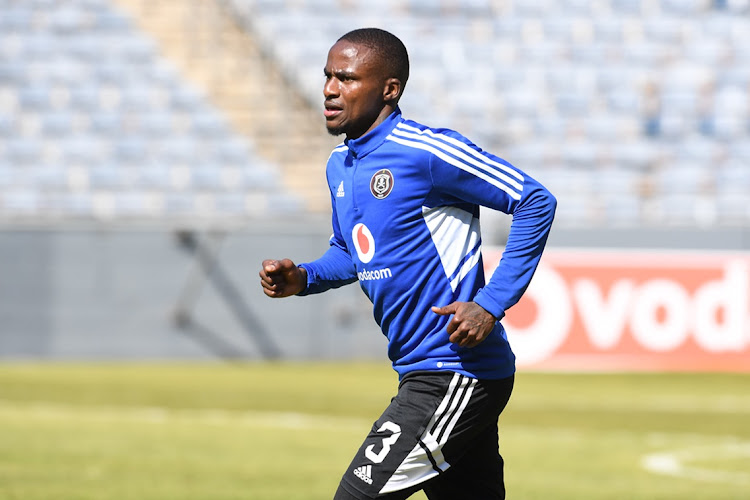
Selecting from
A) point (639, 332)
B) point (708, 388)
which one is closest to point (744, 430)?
point (708, 388)

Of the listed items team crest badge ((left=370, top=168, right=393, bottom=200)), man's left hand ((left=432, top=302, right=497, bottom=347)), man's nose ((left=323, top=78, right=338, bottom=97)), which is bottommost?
man's left hand ((left=432, top=302, right=497, bottom=347))

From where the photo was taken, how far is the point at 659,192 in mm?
18594

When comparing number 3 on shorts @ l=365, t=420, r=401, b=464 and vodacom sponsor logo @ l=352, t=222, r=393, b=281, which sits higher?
vodacom sponsor logo @ l=352, t=222, r=393, b=281

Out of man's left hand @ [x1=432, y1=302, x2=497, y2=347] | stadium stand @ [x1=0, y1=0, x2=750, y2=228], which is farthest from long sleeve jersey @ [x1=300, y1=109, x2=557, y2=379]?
stadium stand @ [x1=0, y1=0, x2=750, y2=228]

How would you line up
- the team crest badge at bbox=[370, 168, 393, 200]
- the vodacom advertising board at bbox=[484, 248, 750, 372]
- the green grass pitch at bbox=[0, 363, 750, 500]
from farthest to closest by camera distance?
the vodacom advertising board at bbox=[484, 248, 750, 372], the green grass pitch at bbox=[0, 363, 750, 500], the team crest badge at bbox=[370, 168, 393, 200]

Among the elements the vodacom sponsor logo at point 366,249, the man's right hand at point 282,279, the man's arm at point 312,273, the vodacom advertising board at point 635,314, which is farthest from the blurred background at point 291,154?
the vodacom sponsor logo at point 366,249

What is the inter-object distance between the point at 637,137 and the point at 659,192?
4.05 ft

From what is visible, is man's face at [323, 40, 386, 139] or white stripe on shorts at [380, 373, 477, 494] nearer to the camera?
white stripe on shorts at [380, 373, 477, 494]

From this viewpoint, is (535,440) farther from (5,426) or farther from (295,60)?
(295,60)

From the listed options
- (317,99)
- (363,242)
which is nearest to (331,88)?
(363,242)

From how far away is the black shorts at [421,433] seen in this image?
3.81m

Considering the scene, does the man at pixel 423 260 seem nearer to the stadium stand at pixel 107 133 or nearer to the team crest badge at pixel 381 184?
the team crest badge at pixel 381 184

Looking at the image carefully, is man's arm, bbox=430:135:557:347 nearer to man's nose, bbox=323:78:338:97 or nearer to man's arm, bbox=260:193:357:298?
man's nose, bbox=323:78:338:97

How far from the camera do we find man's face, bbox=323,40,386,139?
3.95 m
